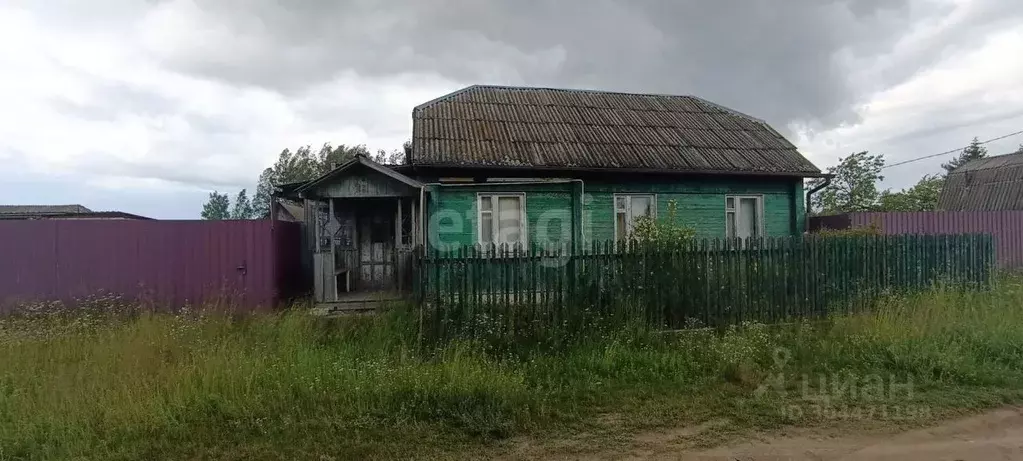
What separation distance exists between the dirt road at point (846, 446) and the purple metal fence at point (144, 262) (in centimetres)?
699

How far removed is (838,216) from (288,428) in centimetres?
1368

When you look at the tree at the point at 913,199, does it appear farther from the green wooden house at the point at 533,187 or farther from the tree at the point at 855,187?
the green wooden house at the point at 533,187

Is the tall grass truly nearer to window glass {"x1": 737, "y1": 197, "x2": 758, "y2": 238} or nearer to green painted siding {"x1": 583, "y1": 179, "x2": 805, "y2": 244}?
green painted siding {"x1": 583, "y1": 179, "x2": 805, "y2": 244}

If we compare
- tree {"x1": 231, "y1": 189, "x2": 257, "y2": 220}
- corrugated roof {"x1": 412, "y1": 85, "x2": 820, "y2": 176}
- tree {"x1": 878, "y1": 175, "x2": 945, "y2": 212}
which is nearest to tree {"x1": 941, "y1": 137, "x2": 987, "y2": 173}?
tree {"x1": 878, "y1": 175, "x2": 945, "y2": 212}

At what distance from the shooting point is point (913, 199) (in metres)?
27.1

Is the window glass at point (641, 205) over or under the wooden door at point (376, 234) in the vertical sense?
over

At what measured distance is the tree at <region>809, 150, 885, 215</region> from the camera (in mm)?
24781

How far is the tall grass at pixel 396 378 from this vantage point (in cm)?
396

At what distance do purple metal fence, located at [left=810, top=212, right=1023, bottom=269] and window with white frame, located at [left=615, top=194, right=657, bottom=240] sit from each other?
17.5 ft

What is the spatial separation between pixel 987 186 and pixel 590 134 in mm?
24763

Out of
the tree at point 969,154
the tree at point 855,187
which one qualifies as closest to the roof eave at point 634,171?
the tree at point 855,187

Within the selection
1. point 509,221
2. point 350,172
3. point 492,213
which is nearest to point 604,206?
point 509,221

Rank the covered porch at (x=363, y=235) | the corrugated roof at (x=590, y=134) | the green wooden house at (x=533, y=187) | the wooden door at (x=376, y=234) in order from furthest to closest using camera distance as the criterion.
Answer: the wooden door at (x=376, y=234) → the corrugated roof at (x=590, y=134) → the green wooden house at (x=533, y=187) → the covered porch at (x=363, y=235)

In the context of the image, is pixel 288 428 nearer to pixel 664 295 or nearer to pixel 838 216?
pixel 664 295
